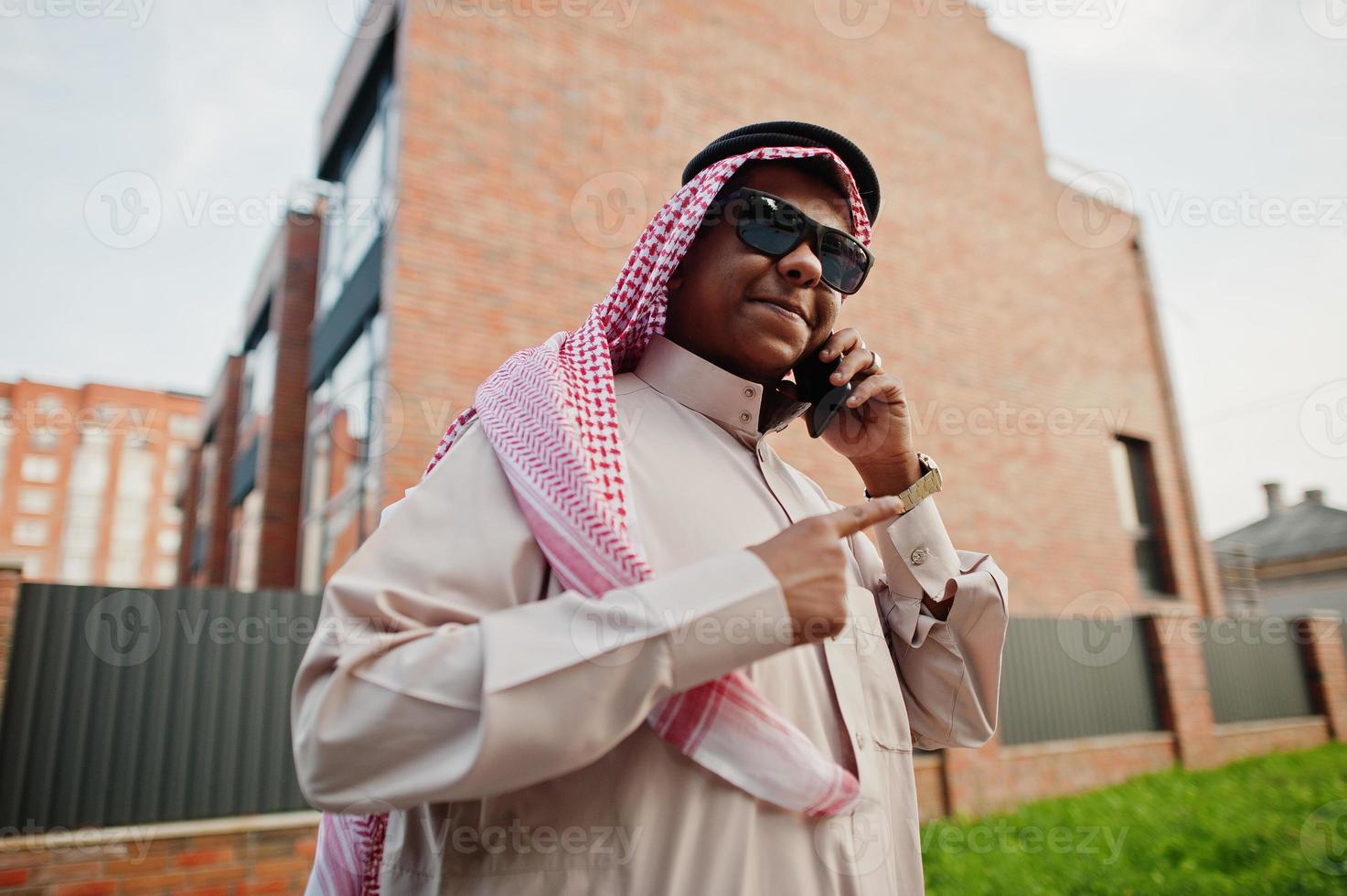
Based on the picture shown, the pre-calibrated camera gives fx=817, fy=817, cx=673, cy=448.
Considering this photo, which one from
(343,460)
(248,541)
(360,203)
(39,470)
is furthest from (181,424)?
(343,460)

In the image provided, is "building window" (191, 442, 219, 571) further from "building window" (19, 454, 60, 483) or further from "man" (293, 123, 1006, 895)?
"building window" (19, 454, 60, 483)

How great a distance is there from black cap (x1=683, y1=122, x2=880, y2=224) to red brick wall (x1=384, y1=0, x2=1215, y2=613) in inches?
212

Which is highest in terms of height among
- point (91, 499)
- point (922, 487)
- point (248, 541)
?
point (91, 499)

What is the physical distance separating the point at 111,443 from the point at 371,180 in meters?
82.8

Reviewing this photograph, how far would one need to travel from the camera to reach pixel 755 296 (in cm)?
163

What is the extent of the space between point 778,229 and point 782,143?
300 millimetres

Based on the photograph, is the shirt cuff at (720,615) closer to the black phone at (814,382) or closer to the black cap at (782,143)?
the black phone at (814,382)

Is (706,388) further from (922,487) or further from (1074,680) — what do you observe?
(1074,680)

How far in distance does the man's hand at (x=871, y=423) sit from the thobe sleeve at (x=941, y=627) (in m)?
0.09

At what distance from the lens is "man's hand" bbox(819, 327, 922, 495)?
5.54 ft

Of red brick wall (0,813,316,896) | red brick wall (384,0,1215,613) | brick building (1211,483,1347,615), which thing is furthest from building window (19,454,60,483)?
brick building (1211,483,1347,615)

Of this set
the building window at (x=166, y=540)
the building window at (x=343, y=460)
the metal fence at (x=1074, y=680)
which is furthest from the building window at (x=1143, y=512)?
the building window at (x=166, y=540)

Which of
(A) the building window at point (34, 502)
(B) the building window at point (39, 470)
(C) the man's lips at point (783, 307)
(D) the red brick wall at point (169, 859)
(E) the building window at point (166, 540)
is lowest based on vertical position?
(D) the red brick wall at point (169, 859)

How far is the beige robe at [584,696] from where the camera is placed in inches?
38.2
